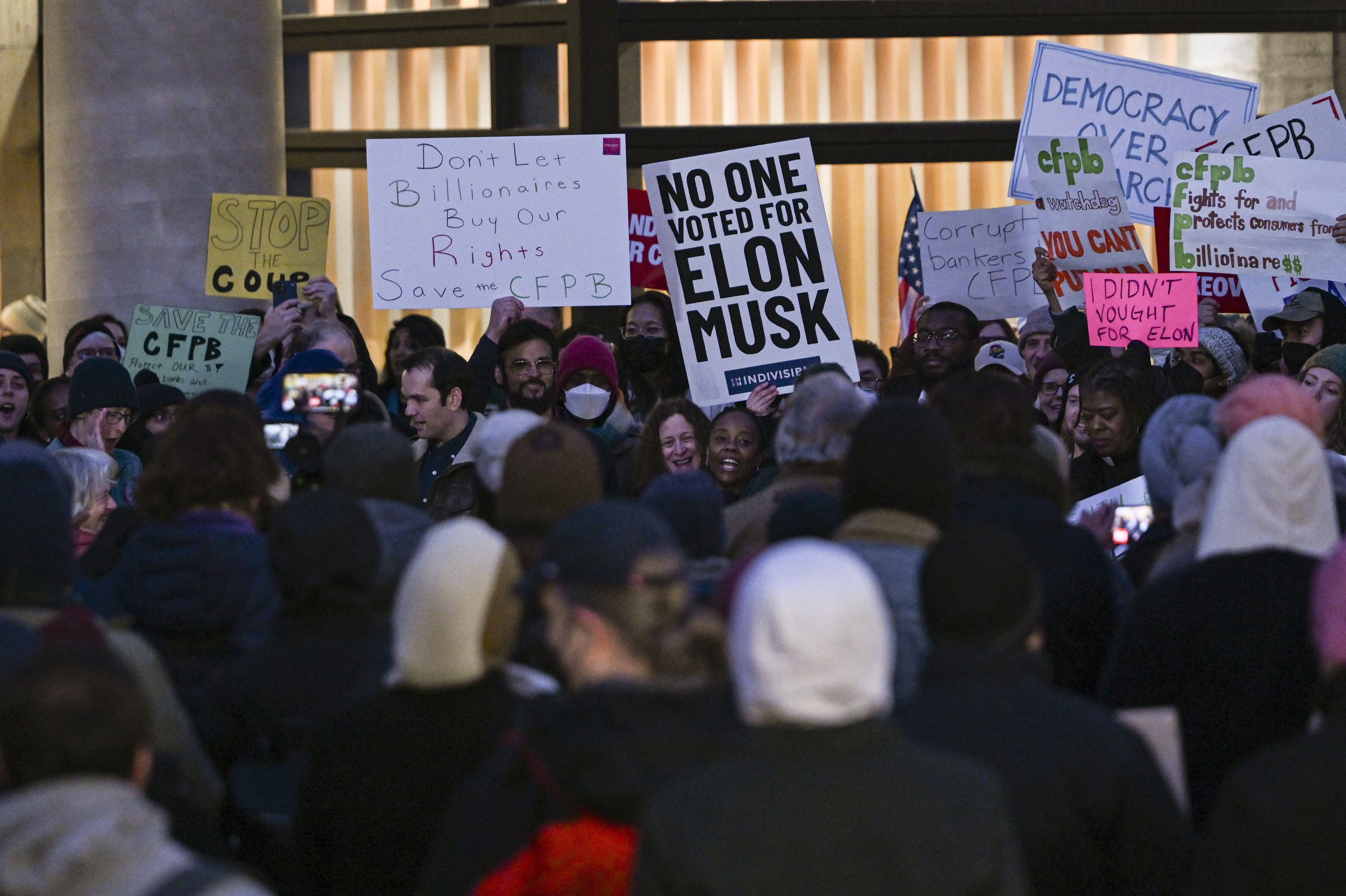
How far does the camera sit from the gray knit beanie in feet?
26.1

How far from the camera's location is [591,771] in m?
2.68

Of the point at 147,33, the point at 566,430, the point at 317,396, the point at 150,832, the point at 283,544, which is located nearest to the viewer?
the point at 150,832

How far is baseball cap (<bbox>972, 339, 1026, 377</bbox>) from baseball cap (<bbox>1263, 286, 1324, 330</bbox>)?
1148 mm

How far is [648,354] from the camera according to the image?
27.3ft

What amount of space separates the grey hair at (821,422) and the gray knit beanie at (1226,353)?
146 inches

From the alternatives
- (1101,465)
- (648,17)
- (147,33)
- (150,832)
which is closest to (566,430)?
(150,832)

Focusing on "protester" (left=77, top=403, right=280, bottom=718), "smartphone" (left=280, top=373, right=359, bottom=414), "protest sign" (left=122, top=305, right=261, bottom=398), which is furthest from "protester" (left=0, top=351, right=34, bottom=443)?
"protester" (left=77, top=403, right=280, bottom=718)

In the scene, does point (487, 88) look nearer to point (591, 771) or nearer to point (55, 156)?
point (55, 156)

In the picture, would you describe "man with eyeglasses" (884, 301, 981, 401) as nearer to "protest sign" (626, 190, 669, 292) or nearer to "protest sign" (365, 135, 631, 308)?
"protest sign" (365, 135, 631, 308)

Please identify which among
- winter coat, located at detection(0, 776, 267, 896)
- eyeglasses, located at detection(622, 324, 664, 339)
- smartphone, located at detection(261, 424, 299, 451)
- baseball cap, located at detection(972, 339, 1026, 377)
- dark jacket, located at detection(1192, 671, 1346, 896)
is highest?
eyeglasses, located at detection(622, 324, 664, 339)

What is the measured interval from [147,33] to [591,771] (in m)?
9.17

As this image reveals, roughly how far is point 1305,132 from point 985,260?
1696 millimetres

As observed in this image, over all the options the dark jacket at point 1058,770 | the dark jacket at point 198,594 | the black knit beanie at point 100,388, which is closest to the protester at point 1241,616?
the dark jacket at point 1058,770

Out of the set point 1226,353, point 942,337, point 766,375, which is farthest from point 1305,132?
point 766,375
